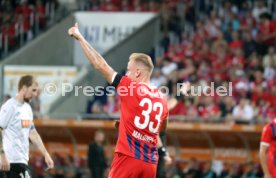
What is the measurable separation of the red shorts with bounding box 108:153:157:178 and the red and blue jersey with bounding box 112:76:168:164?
0.05 meters

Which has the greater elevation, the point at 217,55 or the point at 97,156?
the point at 217,55

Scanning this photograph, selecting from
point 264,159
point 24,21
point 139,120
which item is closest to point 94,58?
point 139,120

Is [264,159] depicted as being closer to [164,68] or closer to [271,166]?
[271,166]

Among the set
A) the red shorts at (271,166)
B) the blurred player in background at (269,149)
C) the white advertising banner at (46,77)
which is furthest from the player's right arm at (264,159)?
the white advertising banner at (46,77)

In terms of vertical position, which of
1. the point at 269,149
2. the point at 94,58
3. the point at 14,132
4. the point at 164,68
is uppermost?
the point at 94,58

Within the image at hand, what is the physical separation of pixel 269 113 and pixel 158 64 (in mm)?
4822

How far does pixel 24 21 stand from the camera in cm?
3012

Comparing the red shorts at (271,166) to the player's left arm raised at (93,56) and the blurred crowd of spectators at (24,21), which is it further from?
the blurred crowd of spectators at (24,21)

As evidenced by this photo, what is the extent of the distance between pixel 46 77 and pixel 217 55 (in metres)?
4.69

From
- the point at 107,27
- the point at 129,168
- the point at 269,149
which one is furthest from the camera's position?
the point at 107,27

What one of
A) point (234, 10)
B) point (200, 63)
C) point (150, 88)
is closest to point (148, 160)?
point (150, 88)

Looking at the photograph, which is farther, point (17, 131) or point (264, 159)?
point (264, 159)

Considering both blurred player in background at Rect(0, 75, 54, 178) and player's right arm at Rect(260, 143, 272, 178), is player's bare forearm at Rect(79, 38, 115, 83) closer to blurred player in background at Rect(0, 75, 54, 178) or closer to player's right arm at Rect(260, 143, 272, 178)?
blurred player in background at Rect(0, 75, 54, 178)

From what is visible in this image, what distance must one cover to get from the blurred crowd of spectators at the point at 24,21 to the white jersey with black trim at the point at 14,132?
1699 centimetres
